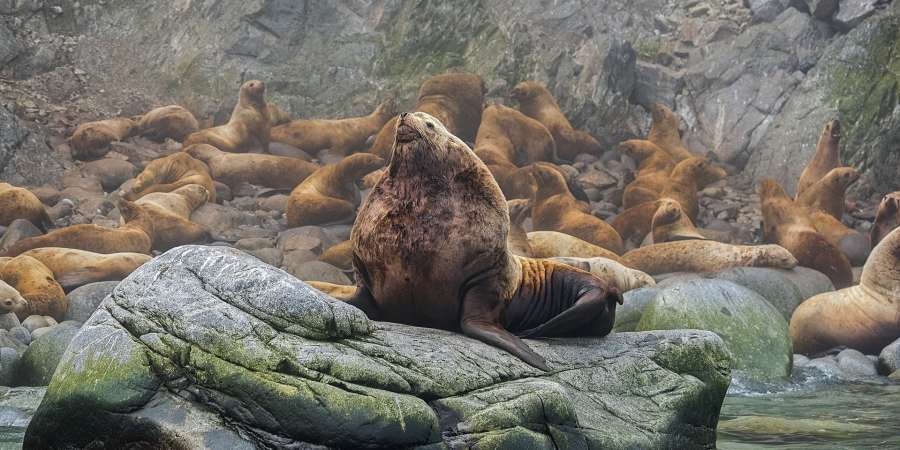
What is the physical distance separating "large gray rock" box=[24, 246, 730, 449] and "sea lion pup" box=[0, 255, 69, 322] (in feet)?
22.0

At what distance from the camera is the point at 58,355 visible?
742 cm

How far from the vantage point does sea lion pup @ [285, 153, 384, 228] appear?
14.6 m

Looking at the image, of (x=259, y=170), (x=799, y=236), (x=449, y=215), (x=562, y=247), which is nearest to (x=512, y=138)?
(x=259, y=170)

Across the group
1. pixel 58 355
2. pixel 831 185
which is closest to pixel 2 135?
pixel 58 355

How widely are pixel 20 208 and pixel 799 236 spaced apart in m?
10.9

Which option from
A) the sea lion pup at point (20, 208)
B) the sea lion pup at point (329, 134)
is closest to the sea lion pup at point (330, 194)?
the sea lion pup at point (329, 134)

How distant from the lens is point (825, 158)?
16312mm

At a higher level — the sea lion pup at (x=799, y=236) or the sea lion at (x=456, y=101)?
the sea lion at (x=456, y=101)

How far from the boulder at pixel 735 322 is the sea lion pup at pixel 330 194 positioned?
6.72m

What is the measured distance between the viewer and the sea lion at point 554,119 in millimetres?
18375

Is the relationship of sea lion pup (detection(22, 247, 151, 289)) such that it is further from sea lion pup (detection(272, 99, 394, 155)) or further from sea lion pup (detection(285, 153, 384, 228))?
sea lion pup (detection(272, 99, 394, 155))

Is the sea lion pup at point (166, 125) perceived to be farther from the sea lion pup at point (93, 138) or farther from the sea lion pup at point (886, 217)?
the sea lion pup at point (886, 217)

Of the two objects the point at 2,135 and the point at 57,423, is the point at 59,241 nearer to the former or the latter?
the point at 2,135

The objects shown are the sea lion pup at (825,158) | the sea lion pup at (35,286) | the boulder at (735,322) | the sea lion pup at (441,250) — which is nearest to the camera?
the sea lion pup at (441,250)
